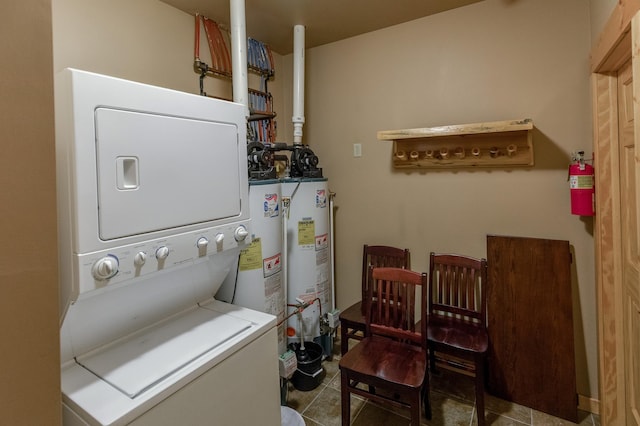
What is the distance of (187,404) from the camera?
1.08 m

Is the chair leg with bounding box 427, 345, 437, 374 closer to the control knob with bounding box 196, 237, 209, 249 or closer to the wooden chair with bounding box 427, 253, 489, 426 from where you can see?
the wooden chair with bounding box 427, 253, 489, 426

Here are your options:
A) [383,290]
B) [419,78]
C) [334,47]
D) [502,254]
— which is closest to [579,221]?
[502,254]

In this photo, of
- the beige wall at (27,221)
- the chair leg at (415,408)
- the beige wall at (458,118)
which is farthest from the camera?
the beige wall at (458,118)

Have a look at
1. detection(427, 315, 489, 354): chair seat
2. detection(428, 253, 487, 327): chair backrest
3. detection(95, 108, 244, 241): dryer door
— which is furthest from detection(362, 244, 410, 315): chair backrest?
detection(95, 108, 244, 241): dryer door

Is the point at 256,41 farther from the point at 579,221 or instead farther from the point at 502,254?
the point at 579,221

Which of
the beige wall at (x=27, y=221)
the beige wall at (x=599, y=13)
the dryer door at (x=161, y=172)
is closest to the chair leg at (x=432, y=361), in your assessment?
the dryer door at (x=161, y=172)

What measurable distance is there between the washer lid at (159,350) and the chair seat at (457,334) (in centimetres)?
124

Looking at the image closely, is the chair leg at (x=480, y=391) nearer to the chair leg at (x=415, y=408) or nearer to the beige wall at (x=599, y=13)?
the chair leg at (x=415, y=408)

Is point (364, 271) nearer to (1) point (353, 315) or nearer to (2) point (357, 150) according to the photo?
(1) point (353, 315)

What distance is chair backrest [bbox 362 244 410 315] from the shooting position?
2561mm

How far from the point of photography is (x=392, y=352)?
1844 millimetres

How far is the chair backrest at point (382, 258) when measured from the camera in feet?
8.40

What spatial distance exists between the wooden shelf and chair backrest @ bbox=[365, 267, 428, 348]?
924 millimetres

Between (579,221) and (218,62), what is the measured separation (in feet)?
8.38
